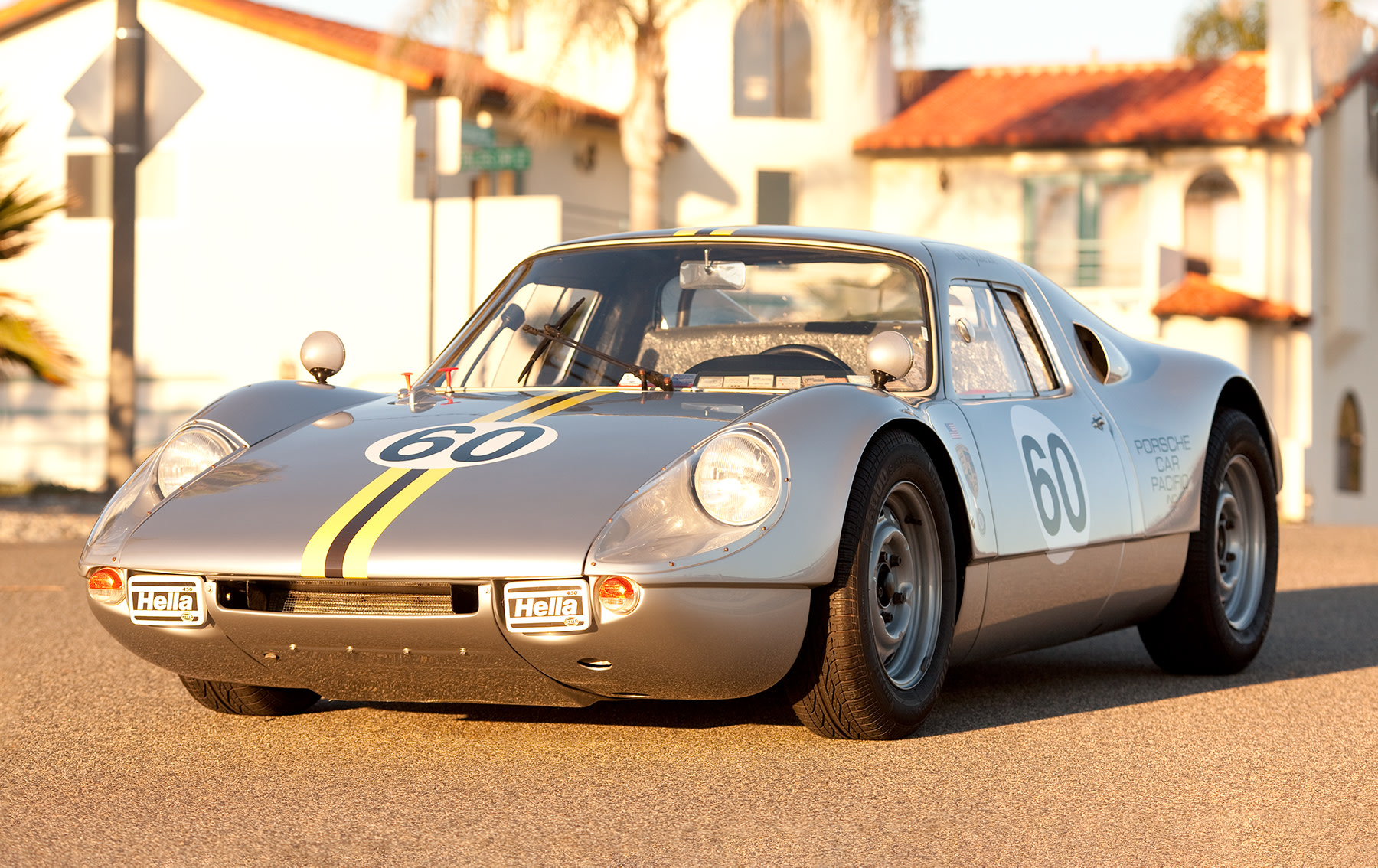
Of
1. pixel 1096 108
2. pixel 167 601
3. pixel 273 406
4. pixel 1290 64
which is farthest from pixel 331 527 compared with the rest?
pixel 1096 108

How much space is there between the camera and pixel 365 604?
13.8ft

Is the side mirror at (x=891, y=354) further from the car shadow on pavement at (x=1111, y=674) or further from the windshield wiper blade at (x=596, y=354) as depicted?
the car shadow on pavement at (x=1111, y=674)

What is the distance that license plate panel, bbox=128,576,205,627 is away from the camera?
14.2ft

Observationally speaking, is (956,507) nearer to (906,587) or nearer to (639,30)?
(906,587)

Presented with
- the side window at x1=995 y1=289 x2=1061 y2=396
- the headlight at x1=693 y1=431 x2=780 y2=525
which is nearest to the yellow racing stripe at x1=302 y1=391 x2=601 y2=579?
the headlight at x1=693 y1=431 x2=780 y2=525

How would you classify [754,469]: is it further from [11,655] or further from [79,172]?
[79,172]

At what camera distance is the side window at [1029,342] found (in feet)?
19.3

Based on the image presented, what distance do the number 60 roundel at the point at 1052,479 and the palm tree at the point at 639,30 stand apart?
51.5 ft

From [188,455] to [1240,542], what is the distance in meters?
3.87

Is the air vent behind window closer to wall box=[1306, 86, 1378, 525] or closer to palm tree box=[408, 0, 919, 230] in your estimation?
palm tree box=[408, 0, 919, 230]

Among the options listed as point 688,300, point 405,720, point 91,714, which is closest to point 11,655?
point 91,714

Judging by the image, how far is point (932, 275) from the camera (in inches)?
215

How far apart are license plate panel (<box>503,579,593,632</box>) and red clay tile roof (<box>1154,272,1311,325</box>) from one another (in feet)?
82.8

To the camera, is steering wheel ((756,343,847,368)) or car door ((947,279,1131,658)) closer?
car door ((947,279,1131,658))
